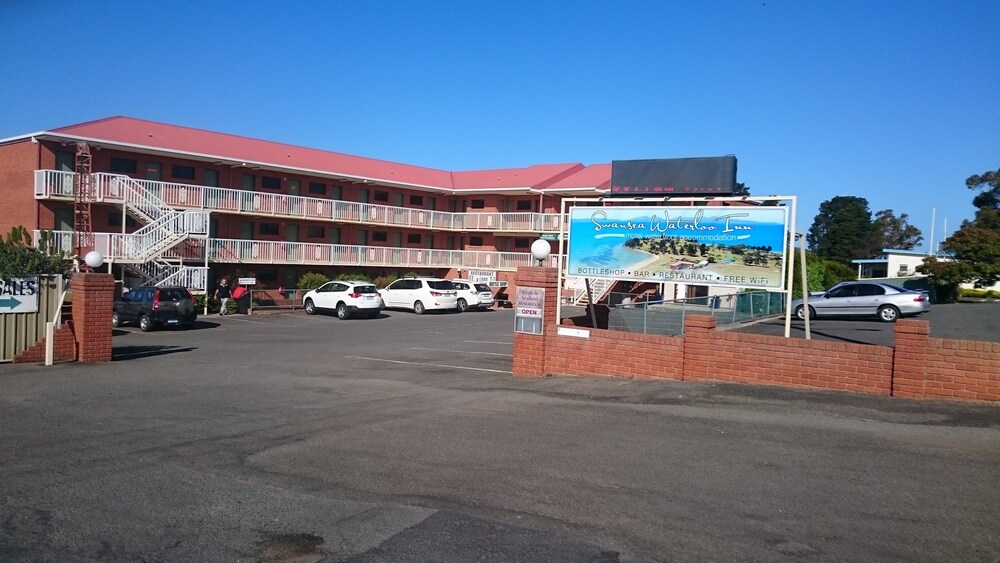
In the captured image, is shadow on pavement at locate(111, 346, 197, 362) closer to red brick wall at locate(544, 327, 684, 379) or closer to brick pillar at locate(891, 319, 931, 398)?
red brick wall at locate(544, 327, 684, 379)

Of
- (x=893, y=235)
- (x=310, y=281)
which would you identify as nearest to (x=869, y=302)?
(x=310, y=281)

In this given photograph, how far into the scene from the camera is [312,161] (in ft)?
156

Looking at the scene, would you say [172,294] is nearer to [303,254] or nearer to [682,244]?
[303,254]

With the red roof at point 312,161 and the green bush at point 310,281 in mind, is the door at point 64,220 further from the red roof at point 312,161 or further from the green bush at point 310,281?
the green bush at point 310,281

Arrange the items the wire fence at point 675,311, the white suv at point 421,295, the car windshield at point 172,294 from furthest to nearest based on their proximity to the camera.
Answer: the white suv at point 421,295
the car windshield at point 172,294
the wire fence at point 675,311

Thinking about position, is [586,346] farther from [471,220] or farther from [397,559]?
[471,220]

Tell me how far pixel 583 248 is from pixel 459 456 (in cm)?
820

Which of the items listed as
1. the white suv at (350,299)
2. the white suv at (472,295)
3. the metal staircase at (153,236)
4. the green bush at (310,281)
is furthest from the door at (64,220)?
the white suv at (472,295)

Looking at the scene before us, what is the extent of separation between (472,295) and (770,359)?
28.1m

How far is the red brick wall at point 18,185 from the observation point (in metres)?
33.7

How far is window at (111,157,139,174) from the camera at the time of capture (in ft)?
118

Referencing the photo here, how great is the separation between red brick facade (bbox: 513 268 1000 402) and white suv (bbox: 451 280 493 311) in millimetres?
24461

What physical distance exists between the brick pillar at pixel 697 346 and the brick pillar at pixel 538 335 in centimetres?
271

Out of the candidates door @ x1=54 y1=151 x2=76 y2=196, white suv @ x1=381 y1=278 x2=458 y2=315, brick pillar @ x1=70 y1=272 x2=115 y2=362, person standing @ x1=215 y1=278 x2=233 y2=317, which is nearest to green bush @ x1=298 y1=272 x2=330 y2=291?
white suv @ x1=381 y1=278 x2=458 y2=315
